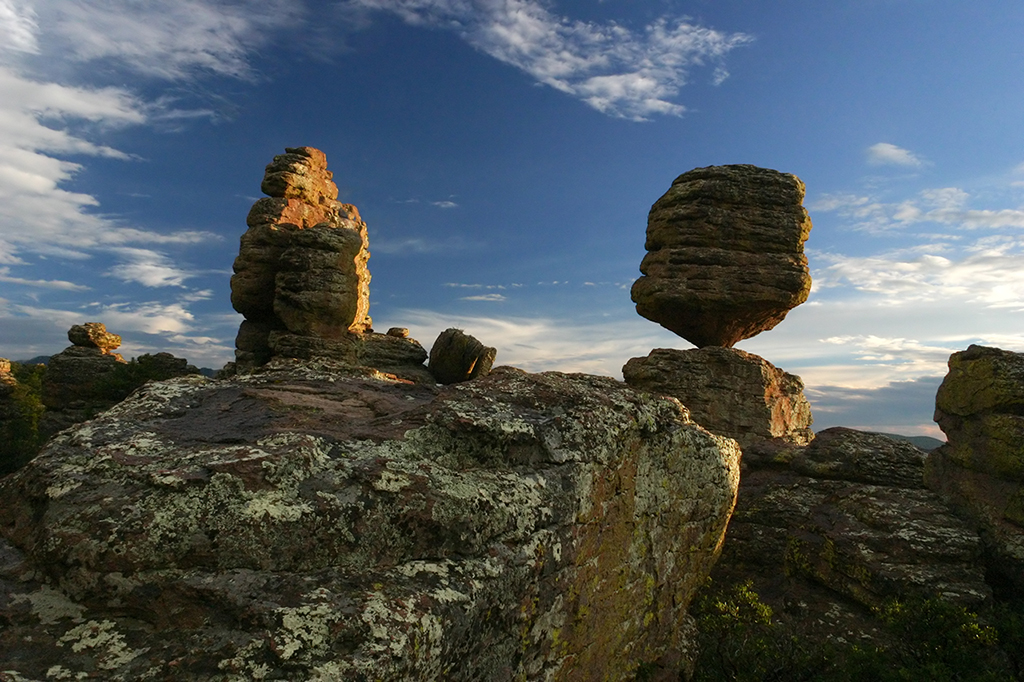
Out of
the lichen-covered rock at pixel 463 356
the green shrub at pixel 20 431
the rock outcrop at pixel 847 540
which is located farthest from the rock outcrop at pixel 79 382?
the rock outcrop at pixel 847 540

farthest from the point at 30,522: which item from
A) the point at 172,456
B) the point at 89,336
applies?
the point at 89,336

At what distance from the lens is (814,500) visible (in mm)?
13031

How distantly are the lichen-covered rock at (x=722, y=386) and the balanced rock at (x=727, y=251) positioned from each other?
246 centimetres

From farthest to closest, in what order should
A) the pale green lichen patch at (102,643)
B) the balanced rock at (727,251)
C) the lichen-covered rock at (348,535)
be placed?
the balanced rock at (727,251) < the lichen-covered rock at (348,535) < the pale green lichen patch at (102,643)

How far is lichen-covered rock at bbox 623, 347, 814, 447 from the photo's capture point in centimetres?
2433

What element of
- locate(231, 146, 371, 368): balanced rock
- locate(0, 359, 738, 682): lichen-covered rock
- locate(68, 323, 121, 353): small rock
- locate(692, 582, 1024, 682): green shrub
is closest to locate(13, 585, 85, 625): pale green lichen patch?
locate(0, 359, 738, 682): lichen-covered rock

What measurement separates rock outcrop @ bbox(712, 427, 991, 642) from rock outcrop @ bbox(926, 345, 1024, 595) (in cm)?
42

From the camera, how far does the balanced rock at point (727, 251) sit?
26266 millimetres

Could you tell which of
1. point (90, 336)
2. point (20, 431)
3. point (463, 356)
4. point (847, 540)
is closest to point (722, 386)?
point (847, 540)

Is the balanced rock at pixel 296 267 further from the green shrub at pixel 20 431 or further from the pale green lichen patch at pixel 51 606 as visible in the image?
the pale green lichen patch at pixel 51 606

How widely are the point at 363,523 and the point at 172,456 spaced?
1839 mm

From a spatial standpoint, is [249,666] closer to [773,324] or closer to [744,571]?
[744,571]

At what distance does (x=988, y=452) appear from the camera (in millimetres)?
11711

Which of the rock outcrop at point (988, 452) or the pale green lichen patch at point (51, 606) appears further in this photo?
the rock outcrop at point (988, 452)
